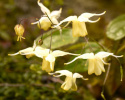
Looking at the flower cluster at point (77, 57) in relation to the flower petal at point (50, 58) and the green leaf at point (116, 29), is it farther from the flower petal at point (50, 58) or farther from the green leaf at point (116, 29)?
the green leaf at point (116, 29)

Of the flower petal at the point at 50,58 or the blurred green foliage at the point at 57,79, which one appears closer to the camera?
the flower petal at the point at 50,58

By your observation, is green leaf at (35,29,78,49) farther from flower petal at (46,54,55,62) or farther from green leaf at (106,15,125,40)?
flower petal at (46,54,55,62)

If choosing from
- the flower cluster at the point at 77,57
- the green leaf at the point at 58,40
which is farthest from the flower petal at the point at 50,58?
the green leaf at the point at 58,40

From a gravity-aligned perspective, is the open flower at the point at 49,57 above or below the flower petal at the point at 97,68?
above

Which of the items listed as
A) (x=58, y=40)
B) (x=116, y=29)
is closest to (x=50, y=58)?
(x=58, y=40)

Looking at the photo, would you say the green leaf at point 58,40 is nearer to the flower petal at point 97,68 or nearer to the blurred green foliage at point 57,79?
the blurred green foliage at point 57,79

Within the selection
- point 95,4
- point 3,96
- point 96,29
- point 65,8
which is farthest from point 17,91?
point 95,4

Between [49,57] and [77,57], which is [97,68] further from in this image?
[49,57]

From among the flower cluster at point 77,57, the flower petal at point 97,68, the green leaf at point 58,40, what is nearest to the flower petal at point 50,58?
the flower cluster at point 77,57

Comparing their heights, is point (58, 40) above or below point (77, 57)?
above

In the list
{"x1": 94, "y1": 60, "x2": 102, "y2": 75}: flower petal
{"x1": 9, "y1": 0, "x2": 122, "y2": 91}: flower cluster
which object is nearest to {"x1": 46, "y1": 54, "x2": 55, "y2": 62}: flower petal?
{"x1": 9, "y1": 0, "x2": 122, "y2": 91}: flower cluster

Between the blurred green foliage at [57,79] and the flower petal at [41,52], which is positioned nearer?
the flower petal at [41,52]
